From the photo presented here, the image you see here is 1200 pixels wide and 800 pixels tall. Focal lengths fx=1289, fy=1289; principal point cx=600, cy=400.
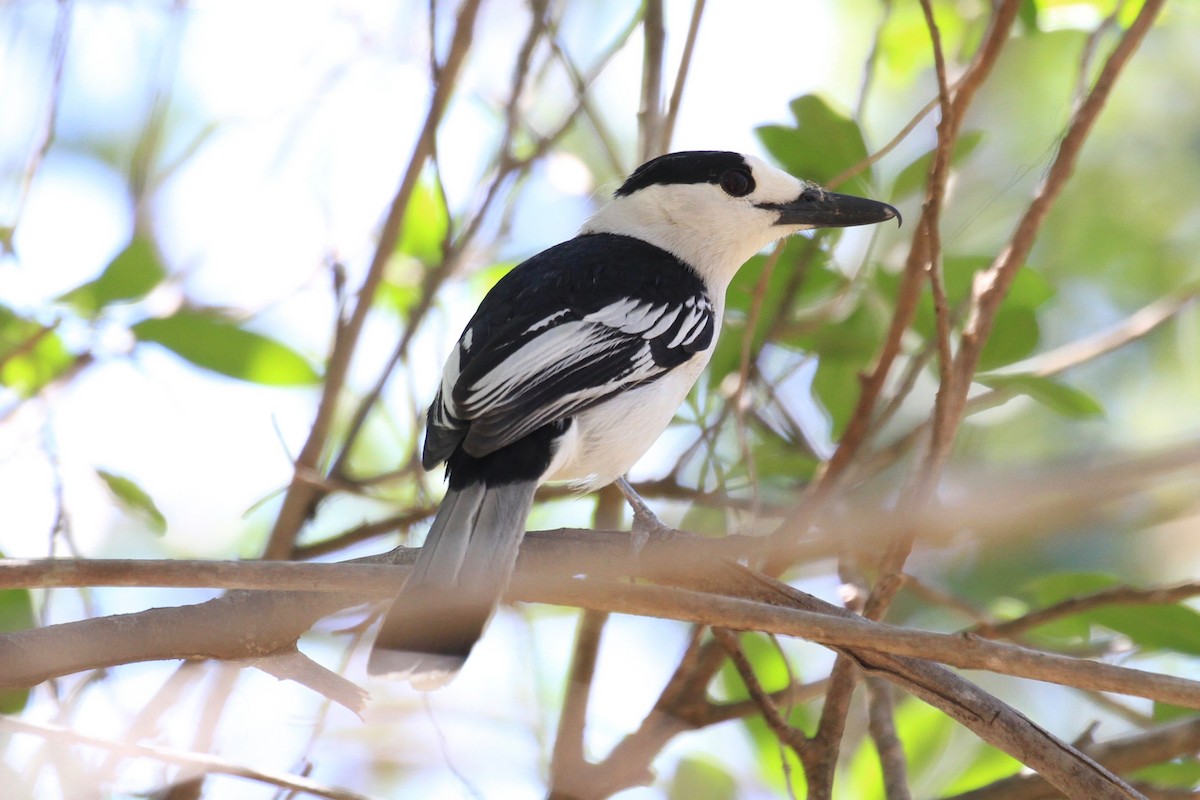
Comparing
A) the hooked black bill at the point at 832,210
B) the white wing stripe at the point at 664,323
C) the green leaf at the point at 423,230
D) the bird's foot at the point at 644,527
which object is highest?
the green leaf at the point at 423,230

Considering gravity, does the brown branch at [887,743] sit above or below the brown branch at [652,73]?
below

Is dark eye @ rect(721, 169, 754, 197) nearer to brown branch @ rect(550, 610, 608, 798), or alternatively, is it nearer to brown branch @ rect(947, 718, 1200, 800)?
brown branch @ rect(550, 610, 608, 798)

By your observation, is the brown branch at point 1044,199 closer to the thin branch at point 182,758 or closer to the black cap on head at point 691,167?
the black cap on head at point 691,167

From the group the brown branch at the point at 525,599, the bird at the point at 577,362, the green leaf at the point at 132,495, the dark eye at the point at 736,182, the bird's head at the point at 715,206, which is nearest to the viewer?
the brown branch at the point at 525,599

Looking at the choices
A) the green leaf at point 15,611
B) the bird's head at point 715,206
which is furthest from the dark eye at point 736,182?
the green leaf at point 15,611

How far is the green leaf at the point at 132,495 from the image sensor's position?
3189 millimetres

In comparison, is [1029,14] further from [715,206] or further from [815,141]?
[715,206]

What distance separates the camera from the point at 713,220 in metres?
3.89

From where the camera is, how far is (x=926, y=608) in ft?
17.0

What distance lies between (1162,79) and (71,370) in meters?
5.77

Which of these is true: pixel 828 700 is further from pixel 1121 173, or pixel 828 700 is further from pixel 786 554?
pixel 1121 173

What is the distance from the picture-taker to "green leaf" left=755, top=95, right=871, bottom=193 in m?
3.42

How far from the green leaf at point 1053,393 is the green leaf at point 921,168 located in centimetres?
57

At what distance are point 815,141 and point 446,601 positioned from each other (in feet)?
5.77
